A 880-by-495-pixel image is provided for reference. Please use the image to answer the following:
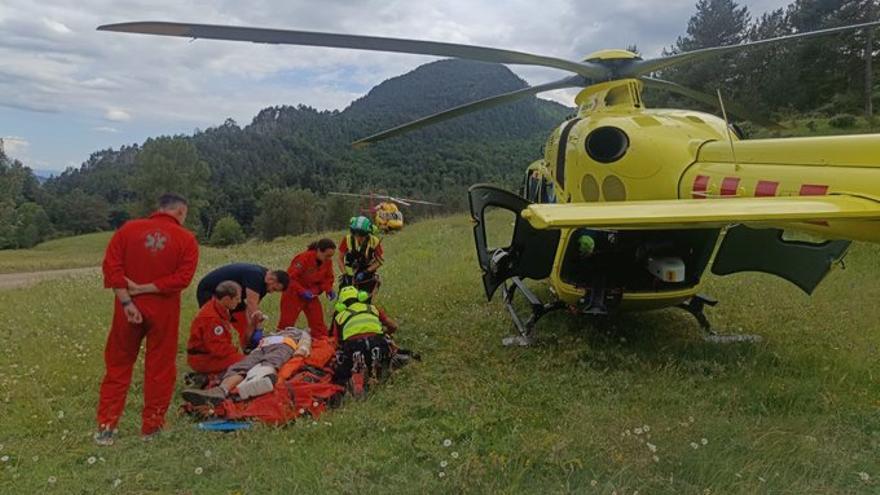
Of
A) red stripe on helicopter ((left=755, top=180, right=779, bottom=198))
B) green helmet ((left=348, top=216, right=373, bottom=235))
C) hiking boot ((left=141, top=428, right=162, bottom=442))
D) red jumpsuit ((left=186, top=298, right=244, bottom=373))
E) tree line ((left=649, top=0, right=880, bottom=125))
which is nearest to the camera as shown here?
red stripe on helicopter ((left=755, top=180, right=779, bottom=198))

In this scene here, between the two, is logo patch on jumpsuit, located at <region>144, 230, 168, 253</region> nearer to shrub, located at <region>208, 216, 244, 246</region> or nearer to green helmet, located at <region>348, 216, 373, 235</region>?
green helmet, located at <region>348, 216, 373, 235</region>

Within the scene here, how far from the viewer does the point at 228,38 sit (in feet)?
16.3

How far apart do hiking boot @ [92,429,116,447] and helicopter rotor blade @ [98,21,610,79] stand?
3180 mm

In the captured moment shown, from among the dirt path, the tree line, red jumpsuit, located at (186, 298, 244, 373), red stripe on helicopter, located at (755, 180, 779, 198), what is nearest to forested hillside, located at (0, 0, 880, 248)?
the tree line

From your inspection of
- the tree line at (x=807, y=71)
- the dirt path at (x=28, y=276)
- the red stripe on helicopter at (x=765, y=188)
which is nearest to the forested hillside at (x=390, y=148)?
the tree line at (x=807, y=71)

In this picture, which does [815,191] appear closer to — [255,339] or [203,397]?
[203,397]

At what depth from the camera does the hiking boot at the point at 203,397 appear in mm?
5156

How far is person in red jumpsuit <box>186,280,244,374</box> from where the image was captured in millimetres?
5793

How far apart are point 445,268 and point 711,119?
7263mm

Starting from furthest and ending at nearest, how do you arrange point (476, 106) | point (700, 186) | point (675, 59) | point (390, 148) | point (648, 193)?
point (390, 148) < point (476, 106) < point (675, 59) < point (648, 193) < point (700, 186)

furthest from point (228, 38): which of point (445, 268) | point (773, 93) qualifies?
point (773, 93)

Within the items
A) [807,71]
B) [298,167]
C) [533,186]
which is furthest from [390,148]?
[533,186]

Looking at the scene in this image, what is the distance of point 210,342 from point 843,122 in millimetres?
29587

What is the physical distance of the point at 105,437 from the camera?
4.67m
